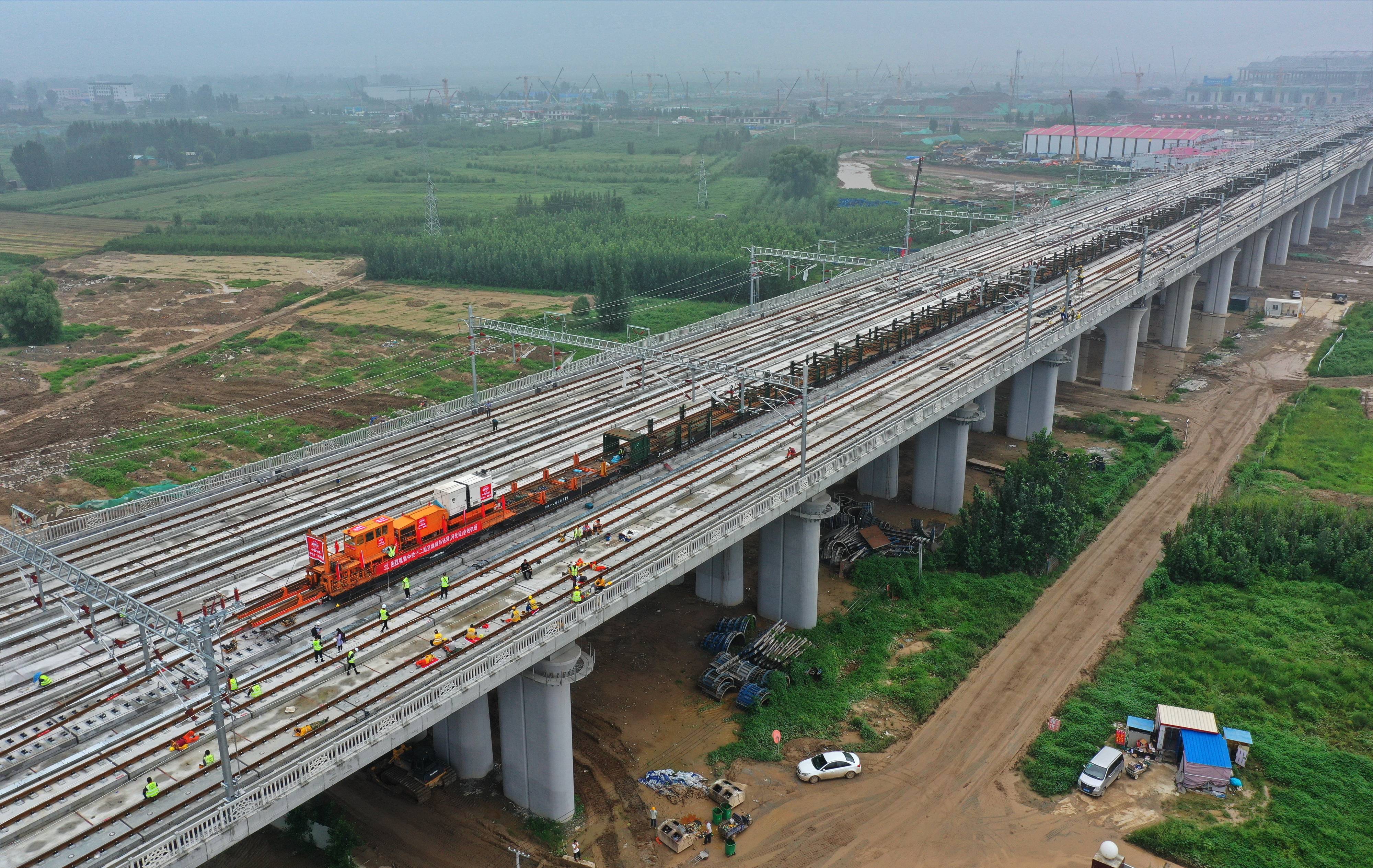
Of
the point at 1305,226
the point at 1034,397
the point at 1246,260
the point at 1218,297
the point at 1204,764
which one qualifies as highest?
the point at 1305,226

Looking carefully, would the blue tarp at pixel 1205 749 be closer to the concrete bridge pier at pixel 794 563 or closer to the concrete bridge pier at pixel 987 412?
the concrete bridge pier at pixel 794 563

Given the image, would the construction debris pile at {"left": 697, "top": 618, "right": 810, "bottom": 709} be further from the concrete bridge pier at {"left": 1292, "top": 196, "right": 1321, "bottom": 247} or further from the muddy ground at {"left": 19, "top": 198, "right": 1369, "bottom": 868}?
the concrete bridge pier at {"left": 1292, "top": 196, "right": 1321, "bottom": 247}

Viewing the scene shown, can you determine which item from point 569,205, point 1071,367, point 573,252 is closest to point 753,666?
point 1071,367

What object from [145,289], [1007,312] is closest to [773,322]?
[1007,312]

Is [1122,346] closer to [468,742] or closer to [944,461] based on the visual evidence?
[944,461]

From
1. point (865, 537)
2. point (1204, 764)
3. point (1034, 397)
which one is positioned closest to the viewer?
point (1204, 764)

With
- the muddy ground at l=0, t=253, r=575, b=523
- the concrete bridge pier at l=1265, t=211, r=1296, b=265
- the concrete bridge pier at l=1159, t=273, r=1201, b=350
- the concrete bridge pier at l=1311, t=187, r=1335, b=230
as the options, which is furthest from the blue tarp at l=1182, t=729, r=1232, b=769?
the concrete bridge pier at l=1311, t=187, r=1335, b=230

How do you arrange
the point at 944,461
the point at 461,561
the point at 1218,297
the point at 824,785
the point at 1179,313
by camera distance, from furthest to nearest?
the point at 1218,297
the point at 1179,313
the point at 944,461
the point at 461,561
the point at 824,785
